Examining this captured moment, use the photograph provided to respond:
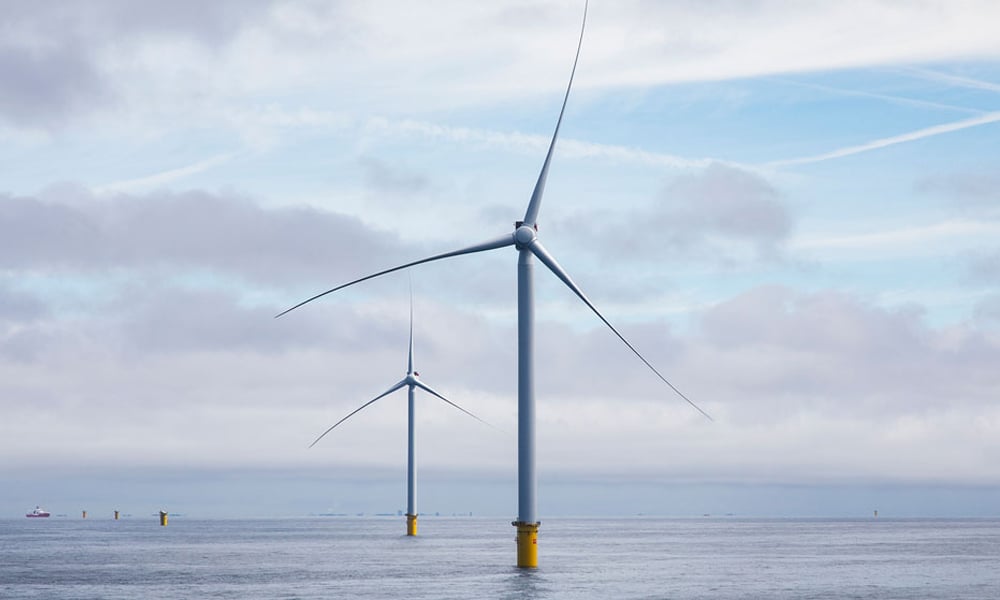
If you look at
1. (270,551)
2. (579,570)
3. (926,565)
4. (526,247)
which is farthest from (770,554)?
(526,247)

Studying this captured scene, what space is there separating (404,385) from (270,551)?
32.9m

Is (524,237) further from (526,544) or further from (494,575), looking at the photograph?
(494,575)

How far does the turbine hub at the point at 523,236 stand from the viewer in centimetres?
9169

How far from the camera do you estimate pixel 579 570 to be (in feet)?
404

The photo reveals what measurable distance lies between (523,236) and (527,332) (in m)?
7.80

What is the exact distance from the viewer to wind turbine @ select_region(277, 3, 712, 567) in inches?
3430

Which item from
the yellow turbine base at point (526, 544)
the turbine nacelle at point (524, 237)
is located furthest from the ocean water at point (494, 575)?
the turbine nacelle at point (524, 237)

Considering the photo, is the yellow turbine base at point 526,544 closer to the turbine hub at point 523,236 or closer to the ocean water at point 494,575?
the ocean water at point 494,575

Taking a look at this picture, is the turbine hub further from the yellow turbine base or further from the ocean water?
the ocean water

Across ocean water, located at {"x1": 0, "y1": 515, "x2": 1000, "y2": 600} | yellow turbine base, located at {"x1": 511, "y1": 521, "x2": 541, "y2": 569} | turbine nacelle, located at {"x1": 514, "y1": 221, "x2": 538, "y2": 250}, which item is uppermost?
turbine nacelle, located at {"x1": 514, "y1": 221, "x2": 538, "y2": 250}

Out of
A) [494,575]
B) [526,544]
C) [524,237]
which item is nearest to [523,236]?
[524,237]

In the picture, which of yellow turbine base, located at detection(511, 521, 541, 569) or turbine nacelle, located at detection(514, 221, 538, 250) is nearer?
yellow turbine base, located at detection(511, 521, 541, 569)

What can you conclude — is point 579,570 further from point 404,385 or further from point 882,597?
point 404,385

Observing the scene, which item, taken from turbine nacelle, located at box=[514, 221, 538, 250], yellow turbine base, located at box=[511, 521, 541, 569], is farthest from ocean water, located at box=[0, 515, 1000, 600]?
turbine nacelle, located at box=[514, 221, 538, 250]
